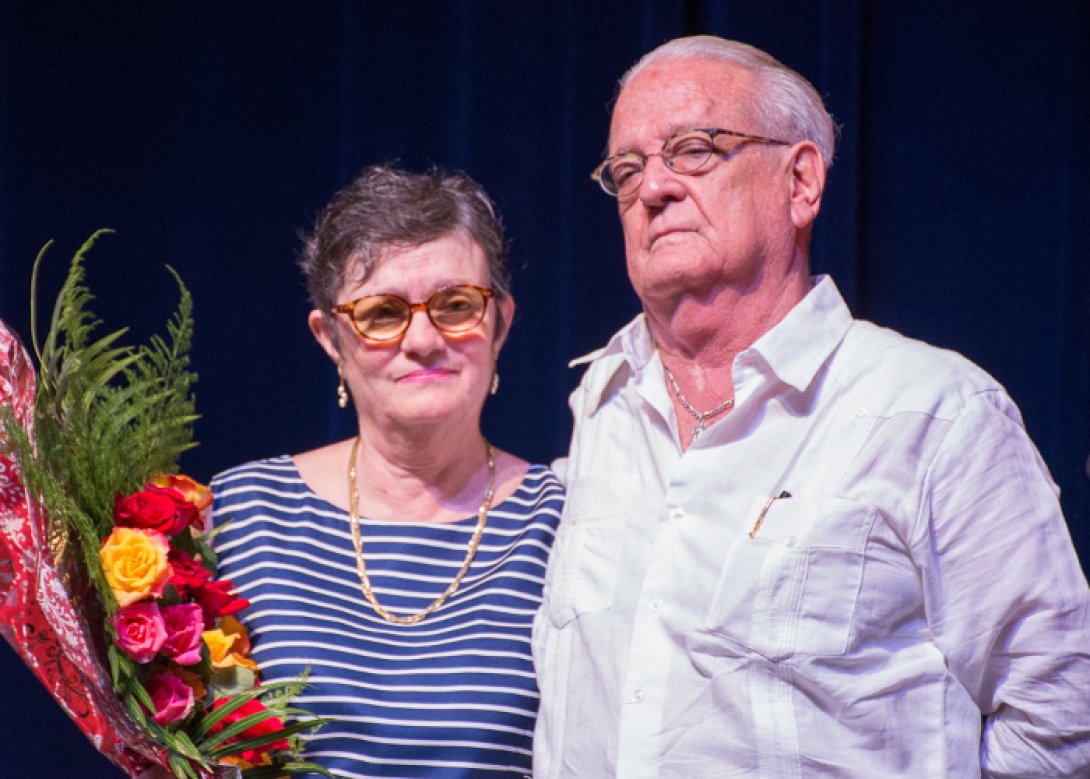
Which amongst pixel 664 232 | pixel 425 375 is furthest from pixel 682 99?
pixel 425 375

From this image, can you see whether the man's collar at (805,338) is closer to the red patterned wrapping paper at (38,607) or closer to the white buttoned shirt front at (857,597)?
the white buttoned shirt front at (857,597)

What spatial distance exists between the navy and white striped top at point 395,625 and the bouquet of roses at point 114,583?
10 centimetres

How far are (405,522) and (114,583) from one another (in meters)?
0.61

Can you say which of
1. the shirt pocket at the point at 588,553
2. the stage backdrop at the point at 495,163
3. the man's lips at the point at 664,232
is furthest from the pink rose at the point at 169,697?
the stage backdrop at the point at 495,163

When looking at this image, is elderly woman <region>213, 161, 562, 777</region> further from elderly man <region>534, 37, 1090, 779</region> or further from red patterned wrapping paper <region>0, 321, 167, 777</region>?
red patterned wrapping paper <region>0, 321, 167, 777</region>

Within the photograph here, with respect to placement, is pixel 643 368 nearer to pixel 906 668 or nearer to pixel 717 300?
pixel 717 300

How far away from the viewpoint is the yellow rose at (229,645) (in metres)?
1.83

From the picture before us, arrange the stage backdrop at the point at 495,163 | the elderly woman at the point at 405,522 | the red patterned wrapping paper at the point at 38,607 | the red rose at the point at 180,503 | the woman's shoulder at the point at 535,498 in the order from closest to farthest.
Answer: the red patterned wrapping paper at the point at 38,607
the red rose at the point at 180,503
the elderly woman at the point at 405,522
the woman's shoulder at the point at 535,498
the stage backdrop at the point at 495,163

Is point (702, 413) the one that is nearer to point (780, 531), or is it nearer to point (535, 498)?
point (780, 531)

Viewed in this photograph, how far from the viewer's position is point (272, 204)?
9.58 ft

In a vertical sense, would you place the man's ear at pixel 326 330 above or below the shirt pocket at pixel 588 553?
above

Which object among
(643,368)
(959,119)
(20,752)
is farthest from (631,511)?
(20,752)

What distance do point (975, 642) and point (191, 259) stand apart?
1.94 meters

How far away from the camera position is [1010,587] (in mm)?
1603
